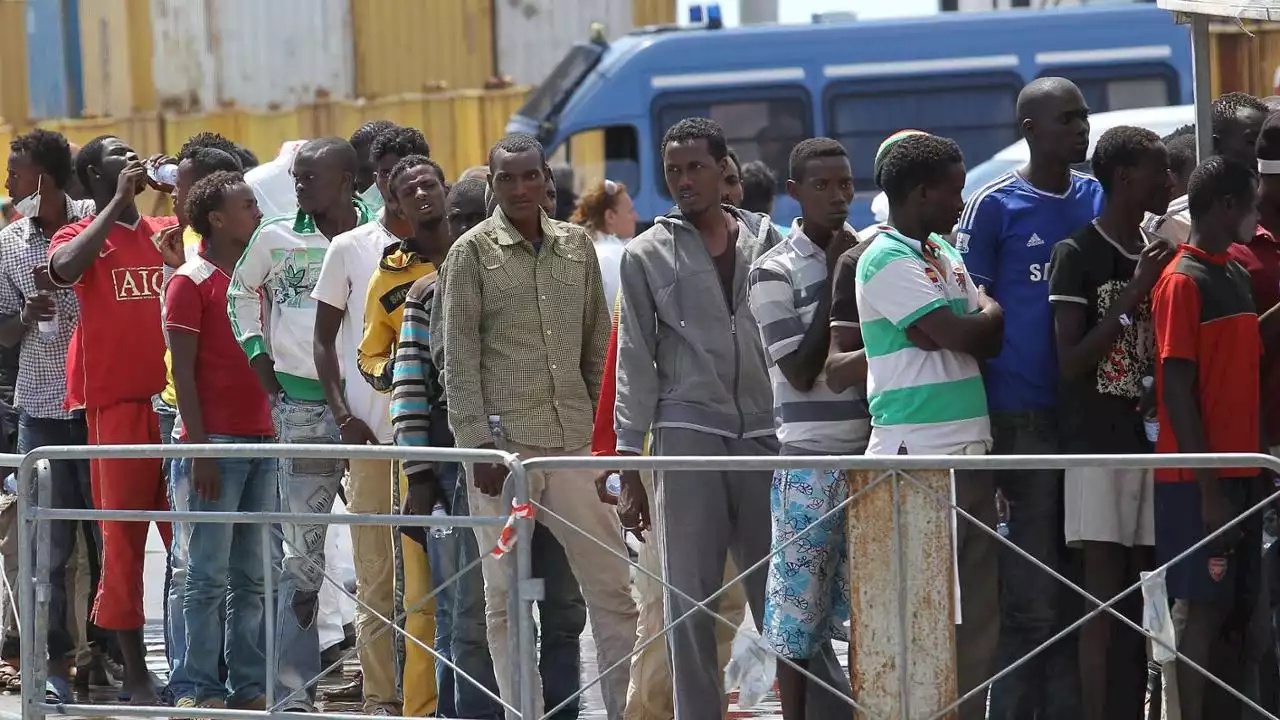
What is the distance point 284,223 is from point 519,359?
5.09 ft

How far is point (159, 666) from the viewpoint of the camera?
857 centimetres

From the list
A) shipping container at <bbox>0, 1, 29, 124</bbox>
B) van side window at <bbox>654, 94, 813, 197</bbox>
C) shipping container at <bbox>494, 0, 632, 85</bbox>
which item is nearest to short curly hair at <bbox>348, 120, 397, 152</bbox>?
van side window at <bbox>654, 94, 813, 197</bbox>

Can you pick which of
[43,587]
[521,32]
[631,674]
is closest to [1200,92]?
[631,674]

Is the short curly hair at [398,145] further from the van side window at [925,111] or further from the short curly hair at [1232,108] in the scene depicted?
the van side window at [925,111]

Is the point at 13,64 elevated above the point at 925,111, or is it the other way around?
the point at 13,64

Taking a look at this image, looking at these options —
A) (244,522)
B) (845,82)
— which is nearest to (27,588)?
(244,522)

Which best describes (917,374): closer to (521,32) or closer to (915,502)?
(915,502)

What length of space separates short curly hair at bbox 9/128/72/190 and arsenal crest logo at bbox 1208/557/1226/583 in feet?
17.2

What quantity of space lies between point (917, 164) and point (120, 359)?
367 centimetres

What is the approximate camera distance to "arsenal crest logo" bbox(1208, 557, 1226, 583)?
5648 mm

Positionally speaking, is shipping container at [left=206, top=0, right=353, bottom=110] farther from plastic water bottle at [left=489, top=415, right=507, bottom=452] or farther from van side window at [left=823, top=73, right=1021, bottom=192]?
plastic water bottle at [left=489, top=415, right=507, bottom=452]

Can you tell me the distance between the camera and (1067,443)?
6035 mm

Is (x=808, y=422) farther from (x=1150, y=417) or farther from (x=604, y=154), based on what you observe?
(x=604, y=154)

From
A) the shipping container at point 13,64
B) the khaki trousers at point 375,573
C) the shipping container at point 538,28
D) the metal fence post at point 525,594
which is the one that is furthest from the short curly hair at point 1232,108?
the shipping container at point 13,64
